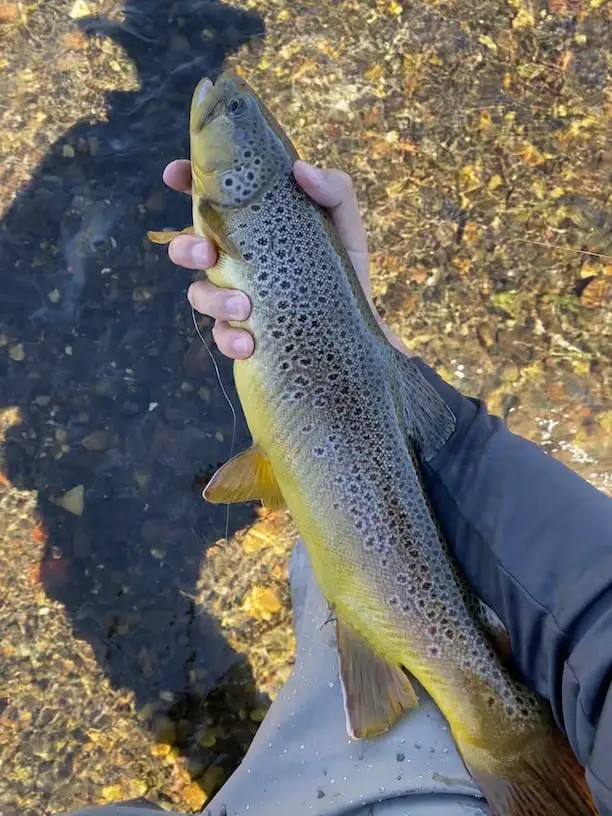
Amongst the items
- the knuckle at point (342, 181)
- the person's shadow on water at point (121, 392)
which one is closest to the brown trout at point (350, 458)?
the knuckle at point (342, 181)

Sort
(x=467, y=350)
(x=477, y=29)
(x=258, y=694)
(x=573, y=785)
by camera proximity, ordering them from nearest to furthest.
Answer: (x=573, y=785), (x=258, y=694), (x=467, y=350), (x=477, y=29)

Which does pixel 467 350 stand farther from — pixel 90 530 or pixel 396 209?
pixel 90 530

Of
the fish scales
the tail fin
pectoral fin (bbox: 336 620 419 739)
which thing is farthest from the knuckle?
the tail fin

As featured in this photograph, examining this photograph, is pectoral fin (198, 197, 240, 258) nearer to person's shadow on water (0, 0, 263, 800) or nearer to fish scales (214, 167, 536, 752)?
fish scales (214, 167, 536, 752)

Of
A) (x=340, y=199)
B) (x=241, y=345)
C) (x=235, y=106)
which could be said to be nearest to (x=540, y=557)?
(x=241, y=345)

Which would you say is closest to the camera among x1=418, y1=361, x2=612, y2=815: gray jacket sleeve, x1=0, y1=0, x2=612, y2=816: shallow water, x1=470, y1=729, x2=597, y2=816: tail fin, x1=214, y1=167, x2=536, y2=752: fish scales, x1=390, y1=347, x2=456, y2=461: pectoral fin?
x1=418, y1=361, x2=612, y2=815: gray jacket sleeve

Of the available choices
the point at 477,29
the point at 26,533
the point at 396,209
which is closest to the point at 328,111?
the point at 396,209

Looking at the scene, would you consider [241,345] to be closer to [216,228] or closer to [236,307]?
[236,307]
